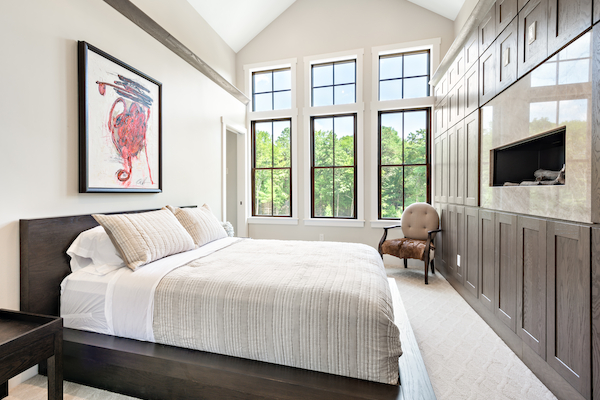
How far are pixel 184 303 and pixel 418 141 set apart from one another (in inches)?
153

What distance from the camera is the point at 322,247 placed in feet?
7.88

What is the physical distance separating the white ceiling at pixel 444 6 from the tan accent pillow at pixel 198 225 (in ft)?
13.1

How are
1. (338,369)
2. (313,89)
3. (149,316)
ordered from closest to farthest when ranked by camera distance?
1. (338,369)
2. (149,316)
3. (313,89)

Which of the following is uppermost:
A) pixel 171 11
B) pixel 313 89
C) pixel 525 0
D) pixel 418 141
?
pixel 171 11

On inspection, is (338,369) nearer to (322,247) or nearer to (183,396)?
(183,396)

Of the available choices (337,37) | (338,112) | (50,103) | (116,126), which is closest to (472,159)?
(338,112)

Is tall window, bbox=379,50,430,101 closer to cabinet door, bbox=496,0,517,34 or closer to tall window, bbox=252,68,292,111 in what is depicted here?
tall window, bbox=252,68,292,111

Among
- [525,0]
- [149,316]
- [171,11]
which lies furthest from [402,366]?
[171,11]

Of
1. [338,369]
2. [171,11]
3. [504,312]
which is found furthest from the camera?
[171,11]

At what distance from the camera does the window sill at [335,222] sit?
4.29 meters

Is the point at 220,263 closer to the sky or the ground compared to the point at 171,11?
closer to the ground

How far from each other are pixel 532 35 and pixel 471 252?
1.82 m

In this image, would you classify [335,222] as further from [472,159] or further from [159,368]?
[159,368]

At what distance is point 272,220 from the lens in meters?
4.64
